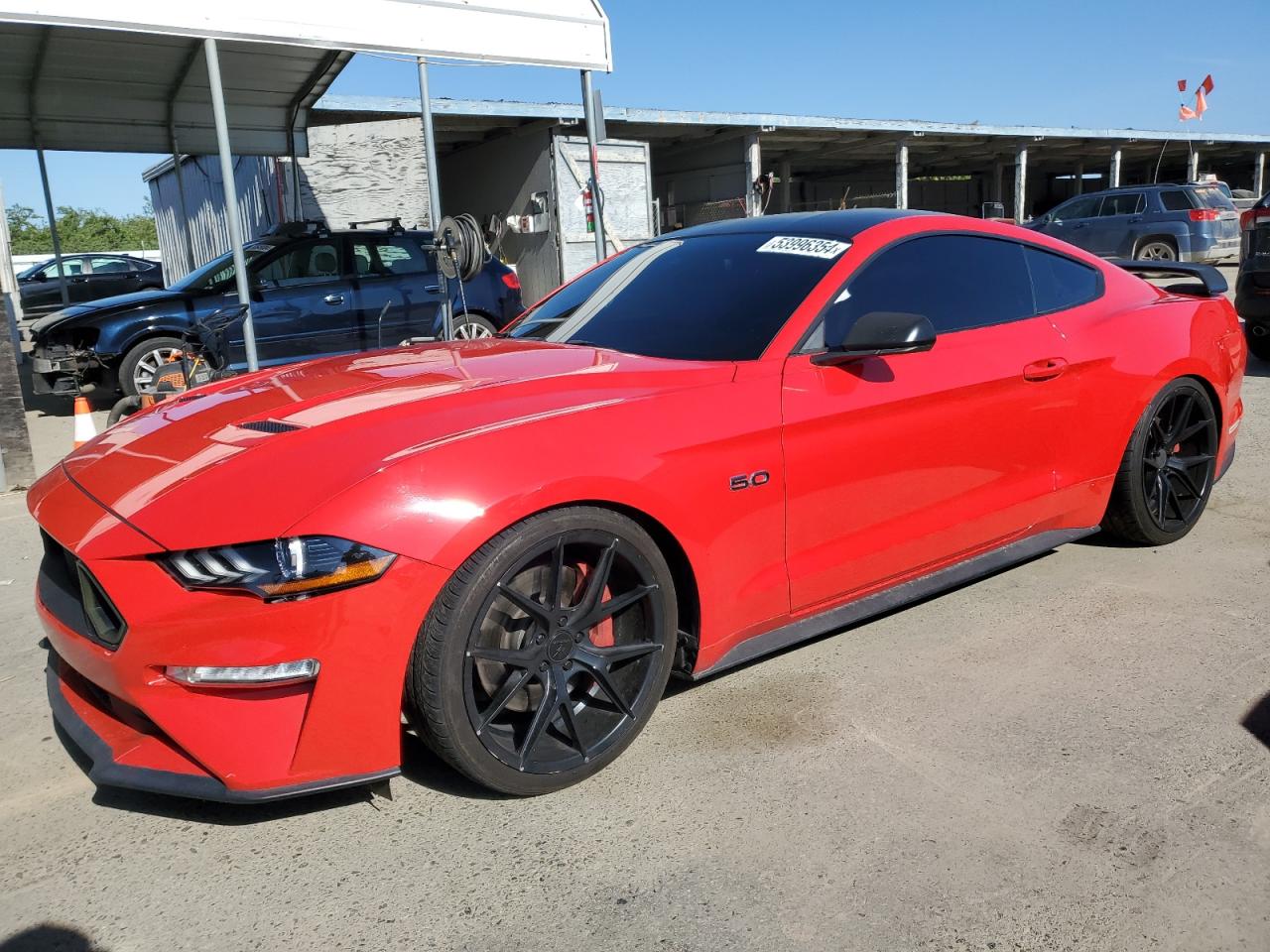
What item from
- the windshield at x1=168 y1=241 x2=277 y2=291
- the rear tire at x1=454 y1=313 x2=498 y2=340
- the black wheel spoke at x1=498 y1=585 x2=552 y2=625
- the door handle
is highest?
the windshield at x1=168 y1=241 x2=277 y2=291

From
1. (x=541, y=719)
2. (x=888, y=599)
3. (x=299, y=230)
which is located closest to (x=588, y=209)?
(x=299, y=230)

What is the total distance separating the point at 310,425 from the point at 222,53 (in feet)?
30.3

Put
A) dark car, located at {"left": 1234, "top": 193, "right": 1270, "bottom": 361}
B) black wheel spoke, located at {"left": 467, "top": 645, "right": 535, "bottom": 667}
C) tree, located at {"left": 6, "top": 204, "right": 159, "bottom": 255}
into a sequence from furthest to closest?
tree, located at {"left": 6, "top": 204, "right": 159, "bottom": 255}, dark car, located at {"left": 1234, "top": 193, "right": 1270, "bottom": 361}, black wheel spoke, located at {"left": 467, "top": 645, "right": 535, "bottom": 667}

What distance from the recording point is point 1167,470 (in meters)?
4.15

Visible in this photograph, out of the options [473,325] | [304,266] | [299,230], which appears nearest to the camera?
[304,266]

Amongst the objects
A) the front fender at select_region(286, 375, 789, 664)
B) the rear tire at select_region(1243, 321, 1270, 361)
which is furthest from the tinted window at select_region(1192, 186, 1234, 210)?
the front fender at select_region(286, 375, 789, 664)

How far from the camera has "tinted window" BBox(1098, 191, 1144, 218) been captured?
1764 centimetres

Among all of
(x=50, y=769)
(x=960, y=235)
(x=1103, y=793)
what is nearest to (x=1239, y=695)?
(x=1103, y=793)

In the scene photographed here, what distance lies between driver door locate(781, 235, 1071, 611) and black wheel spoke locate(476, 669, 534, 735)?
902mm

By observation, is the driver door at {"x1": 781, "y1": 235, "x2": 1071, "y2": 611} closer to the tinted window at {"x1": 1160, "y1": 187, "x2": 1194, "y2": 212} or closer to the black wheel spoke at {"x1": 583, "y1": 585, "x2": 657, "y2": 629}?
the black wheel spoke at {"x1": 583, "y1": 585, "x2": 657, "y2": 629}

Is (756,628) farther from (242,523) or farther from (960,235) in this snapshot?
(960,235)

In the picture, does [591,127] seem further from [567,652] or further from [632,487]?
[567,652]

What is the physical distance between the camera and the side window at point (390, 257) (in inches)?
387

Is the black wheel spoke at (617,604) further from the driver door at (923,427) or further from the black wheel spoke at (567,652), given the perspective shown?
the driver door at (923,427)
